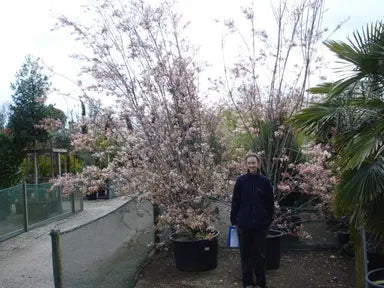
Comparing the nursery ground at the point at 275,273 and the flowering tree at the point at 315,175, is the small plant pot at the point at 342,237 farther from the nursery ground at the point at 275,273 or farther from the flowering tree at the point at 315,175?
the flowering tree at the point at 315,175

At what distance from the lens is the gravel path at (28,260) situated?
6.82 m

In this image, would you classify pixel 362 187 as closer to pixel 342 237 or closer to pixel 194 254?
pixel 194 254

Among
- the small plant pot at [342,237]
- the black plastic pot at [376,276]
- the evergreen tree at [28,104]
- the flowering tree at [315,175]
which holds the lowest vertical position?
the small plant pot at [342,237]

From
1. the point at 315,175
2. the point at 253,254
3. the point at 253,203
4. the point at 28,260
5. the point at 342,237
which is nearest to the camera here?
the point at 253,203

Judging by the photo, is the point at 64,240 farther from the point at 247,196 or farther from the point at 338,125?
the point at 338,125

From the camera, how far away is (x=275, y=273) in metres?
6.48

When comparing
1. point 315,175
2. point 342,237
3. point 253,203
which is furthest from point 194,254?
point 342,237

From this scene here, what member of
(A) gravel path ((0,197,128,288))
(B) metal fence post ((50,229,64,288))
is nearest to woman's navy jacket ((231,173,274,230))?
(B) metal fence post ((50,229,64,288))

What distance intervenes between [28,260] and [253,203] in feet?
15.0

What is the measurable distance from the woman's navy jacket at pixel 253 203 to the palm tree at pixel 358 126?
2.78 feet

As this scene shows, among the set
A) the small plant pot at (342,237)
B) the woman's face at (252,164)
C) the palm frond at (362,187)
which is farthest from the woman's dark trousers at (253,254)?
the small plant pot at (342,237)

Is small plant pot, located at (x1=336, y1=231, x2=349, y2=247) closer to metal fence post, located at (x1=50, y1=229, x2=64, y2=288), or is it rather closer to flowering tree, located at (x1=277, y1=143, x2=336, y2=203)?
flowering tree, located at (x1=277, y1=143, x2=336, y2=203)

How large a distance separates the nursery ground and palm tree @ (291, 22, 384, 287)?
0.86 meters

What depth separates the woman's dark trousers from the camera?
5.51 metres
